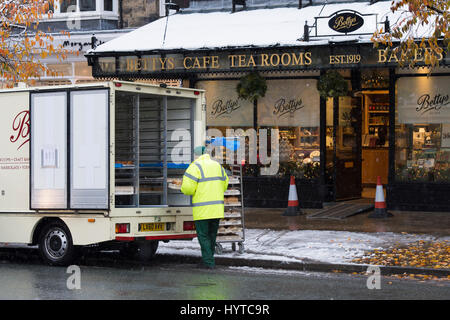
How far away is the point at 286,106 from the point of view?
19.3 m

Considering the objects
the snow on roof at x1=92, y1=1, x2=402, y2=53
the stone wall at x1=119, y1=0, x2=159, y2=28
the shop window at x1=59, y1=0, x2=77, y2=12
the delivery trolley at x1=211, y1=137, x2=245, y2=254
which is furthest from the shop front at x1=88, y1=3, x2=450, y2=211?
the delivery trolley at x1=211, y1=137, x2=245, y2=254

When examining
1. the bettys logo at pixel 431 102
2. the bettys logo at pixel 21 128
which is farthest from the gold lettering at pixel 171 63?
the bettys logo at pixel 21 128

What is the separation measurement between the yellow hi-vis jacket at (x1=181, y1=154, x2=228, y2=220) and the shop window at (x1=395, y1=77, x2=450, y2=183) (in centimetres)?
727

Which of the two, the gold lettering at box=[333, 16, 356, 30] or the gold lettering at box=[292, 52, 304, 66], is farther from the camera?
the gold lettering at box=[292, 52, 304, 66]

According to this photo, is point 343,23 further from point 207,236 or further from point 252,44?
point 207,236

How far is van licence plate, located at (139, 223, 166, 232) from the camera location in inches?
487

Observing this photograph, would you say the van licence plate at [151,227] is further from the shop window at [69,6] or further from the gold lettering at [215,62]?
the shop window at [69,6]

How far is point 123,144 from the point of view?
13312 millimetres

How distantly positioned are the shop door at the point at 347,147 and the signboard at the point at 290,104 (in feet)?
2.27

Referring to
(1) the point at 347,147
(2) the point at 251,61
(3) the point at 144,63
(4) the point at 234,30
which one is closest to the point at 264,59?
(2) the point at 251,61

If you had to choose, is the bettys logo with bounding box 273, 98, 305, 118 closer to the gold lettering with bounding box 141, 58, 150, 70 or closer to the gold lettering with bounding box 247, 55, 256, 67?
the gold lettering with bounding box 247, 55, 256, 67

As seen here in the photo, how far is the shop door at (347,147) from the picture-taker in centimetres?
1967
